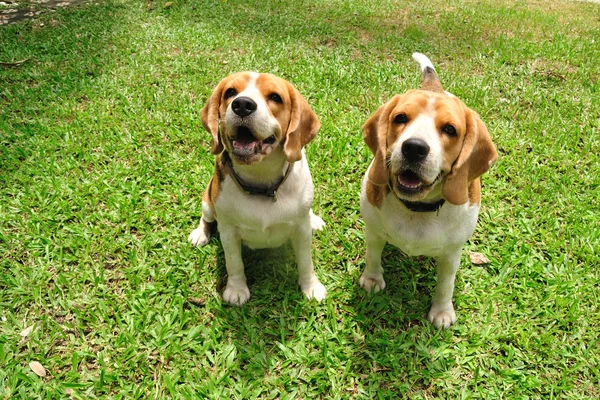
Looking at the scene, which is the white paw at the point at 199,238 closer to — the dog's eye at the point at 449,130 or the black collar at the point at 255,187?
the black collar at the point at 255,187

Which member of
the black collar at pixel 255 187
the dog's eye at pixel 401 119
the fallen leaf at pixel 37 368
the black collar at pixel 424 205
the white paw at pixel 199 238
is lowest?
the fallen leaf at pixel 37 368

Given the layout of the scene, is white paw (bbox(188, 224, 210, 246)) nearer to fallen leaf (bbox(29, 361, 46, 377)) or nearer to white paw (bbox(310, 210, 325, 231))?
white paw (bbox(310, 210, 325, 231))

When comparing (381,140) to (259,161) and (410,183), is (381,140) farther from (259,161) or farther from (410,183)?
(259,161)

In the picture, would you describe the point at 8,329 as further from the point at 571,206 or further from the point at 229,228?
the point at 571,206

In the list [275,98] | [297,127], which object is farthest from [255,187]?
[275,98]

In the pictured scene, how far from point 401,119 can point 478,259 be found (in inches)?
72.8

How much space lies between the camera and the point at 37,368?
291 cm

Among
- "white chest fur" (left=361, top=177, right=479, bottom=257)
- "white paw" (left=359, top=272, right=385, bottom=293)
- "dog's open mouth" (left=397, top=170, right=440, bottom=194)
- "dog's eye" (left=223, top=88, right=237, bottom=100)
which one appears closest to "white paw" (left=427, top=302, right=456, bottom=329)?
"white paw" (left=359, top=272, right=385, bottom=293)

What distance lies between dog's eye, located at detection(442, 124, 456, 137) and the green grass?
1565 millimetres

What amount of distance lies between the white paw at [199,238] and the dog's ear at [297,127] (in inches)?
59.9

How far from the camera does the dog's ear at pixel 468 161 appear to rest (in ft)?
8.04

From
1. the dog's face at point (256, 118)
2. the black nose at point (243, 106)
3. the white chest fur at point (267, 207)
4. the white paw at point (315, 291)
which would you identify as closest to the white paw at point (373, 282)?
the white paw at point (315, 291)

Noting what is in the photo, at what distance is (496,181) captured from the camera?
452 centimetres

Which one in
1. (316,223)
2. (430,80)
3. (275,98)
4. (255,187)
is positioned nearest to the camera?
(275,98)
